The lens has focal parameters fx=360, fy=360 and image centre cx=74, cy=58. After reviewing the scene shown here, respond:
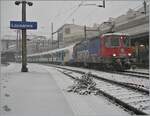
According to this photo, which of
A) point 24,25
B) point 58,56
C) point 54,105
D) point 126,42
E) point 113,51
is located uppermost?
point 24,25

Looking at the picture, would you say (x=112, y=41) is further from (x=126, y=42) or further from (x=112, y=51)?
(x=126, y=42)

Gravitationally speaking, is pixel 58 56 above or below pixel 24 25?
below

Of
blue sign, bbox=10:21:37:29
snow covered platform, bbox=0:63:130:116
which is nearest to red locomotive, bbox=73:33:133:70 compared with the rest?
blue sign, bbox=10:21:37:29

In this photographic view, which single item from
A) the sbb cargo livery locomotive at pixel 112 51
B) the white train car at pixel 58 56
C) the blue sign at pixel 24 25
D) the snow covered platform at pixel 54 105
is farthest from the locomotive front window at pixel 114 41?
the white train car at pixel 58 56

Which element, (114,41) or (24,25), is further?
(114,41)

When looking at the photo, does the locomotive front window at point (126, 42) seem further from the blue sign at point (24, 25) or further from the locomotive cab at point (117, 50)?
the blue sign at point (24, 25)

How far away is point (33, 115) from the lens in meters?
7.92

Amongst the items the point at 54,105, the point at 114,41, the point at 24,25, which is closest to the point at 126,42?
the point at 114,41

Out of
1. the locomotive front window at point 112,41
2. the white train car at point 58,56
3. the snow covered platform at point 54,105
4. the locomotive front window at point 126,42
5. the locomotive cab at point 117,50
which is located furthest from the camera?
the white train car at point 58,56

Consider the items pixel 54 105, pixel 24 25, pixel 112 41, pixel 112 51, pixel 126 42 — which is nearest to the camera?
pixel 54 105

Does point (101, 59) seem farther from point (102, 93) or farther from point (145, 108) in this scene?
point (145, 108)

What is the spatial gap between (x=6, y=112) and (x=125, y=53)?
18.9 metres

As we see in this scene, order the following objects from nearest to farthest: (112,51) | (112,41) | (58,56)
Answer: (112,51)
(112,41)
(58,56)

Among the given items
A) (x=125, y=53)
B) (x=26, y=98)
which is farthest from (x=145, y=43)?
(x=26, y=98)
